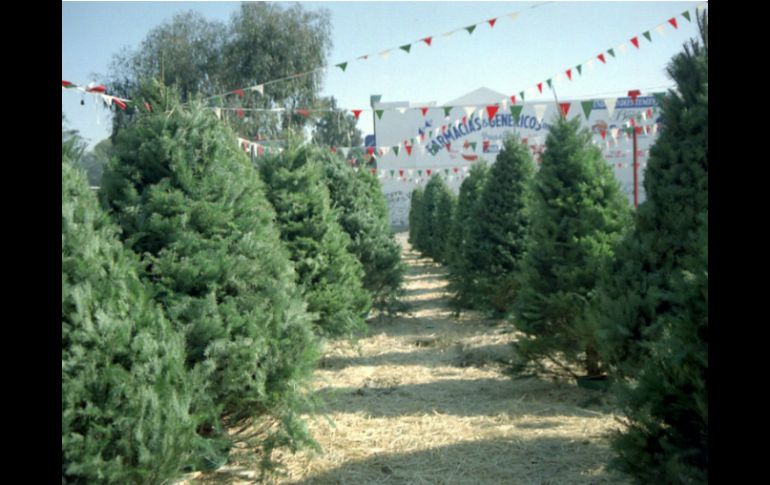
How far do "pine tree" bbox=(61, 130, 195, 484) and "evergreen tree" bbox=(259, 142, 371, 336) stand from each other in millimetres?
4321

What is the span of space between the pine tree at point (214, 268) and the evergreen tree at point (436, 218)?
45.1 ft

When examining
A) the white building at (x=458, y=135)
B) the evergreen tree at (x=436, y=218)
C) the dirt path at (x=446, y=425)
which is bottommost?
the dirt path at (x=446, y=425)

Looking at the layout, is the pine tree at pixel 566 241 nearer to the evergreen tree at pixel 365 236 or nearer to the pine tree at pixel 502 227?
the pine tree at pixel 502 227

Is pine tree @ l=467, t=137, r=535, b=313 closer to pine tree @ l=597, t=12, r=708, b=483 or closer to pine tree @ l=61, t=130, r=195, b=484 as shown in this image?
pine tree @ l=597, t=12, r=708, b=483

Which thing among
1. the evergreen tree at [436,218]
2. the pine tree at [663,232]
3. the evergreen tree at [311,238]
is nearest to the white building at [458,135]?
the evergreen tree at [436,218]

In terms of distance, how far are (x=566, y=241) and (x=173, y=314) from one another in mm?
4034

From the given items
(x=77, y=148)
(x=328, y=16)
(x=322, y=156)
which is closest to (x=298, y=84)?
(x=328, y=16)

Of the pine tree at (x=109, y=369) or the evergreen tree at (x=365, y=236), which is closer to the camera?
the pine tree at (x=109, y=369)

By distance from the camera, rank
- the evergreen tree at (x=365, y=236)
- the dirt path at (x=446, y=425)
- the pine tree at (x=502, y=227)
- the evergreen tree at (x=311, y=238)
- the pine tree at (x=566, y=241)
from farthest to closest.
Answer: the evergreen tree at (x=365, y=236) < the pine tree at (x=502, y=227) < the evergreen tree at (x=311, y=238) < the pine tree at (x=566, y=241) < the dirt path at (x=446, y=425)

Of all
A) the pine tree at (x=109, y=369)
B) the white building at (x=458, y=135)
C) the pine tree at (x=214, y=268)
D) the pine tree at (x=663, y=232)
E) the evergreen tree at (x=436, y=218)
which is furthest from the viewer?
the white building at (x=458, y=135)

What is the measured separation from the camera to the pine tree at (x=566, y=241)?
19.1 ft

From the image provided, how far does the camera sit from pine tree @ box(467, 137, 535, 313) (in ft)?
30.1

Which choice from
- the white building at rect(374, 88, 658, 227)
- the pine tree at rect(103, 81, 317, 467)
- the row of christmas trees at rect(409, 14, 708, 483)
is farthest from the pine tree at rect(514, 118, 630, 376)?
the white building at rect(374, 88, 658, 227)
